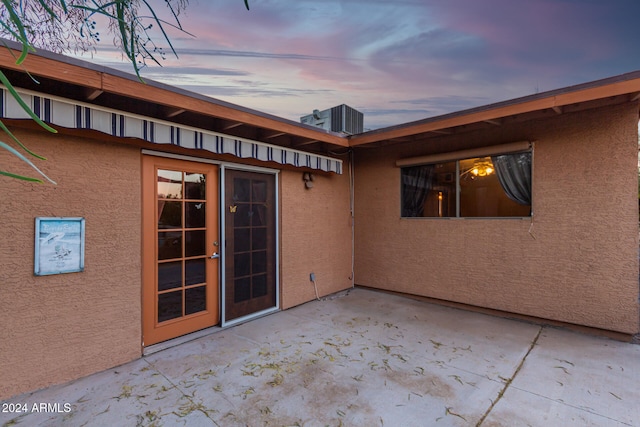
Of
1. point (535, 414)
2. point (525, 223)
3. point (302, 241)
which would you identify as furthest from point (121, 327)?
point (525, 223)

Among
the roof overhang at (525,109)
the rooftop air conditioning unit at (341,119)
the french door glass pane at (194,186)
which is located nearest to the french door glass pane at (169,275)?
the french door glass pane at (194,186)

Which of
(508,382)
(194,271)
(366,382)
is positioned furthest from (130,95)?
(508,382)

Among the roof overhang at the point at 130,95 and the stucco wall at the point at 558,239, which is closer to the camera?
the roof overhang at the point at 130,95

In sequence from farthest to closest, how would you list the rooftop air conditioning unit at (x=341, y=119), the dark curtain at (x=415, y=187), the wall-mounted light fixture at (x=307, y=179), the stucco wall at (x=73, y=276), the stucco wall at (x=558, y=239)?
1. the rooftop air conditioning unit at (x=341, y=119)
2. the dark curtain at (x=415, y=187)
3. the wall-mounted light fixture at (x=307, y=179)
4. the stucco wall at (x=558, y=239)
5. the stucco wall at (x=73, y=276)

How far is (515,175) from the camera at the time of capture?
4.44 m

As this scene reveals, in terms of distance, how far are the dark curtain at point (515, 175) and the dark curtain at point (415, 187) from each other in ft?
3.40

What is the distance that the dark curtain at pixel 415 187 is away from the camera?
536cm

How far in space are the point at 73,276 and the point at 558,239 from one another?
555cm

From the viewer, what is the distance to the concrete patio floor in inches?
92.7

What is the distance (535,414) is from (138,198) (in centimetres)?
407

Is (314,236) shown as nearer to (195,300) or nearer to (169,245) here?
(195,300)

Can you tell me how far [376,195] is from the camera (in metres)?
5.88

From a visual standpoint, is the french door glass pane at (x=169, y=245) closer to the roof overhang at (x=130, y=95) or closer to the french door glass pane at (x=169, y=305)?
the french door glass pane at (x=169, y=305)

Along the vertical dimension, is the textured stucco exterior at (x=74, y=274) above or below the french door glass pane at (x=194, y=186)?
below
